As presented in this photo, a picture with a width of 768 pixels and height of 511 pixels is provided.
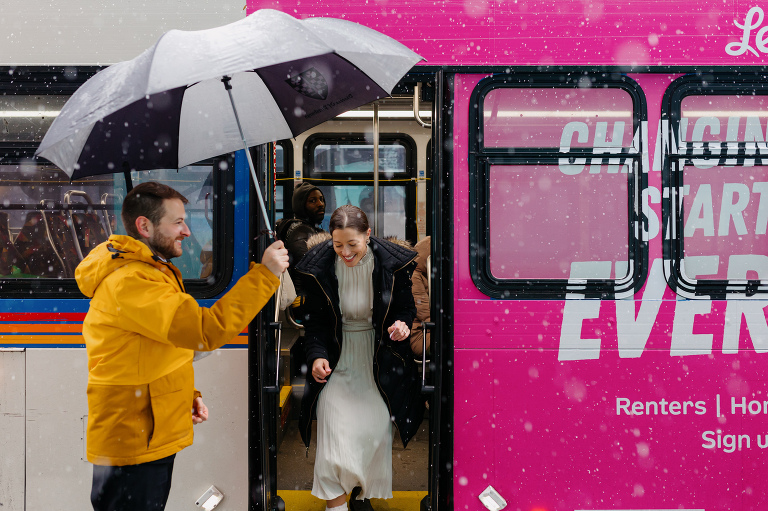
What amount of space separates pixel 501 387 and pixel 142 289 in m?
1.80

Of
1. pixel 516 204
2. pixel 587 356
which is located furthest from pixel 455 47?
pixel 587 356

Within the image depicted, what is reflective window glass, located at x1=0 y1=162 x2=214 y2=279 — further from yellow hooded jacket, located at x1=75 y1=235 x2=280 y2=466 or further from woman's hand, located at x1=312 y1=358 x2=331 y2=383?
yellow hooded jacket, located at x1=75 y1=235 x2=280 y2=466

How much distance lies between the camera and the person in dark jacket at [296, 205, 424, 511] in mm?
2709

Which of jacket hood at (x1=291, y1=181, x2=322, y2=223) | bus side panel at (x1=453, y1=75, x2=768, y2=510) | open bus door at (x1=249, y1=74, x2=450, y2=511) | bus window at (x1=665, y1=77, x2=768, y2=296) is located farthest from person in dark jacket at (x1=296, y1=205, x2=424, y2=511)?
jacket hood at (x1=291, y1=181, x2=322, y2=223)

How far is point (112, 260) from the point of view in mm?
1878

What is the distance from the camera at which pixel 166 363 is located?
192 cm

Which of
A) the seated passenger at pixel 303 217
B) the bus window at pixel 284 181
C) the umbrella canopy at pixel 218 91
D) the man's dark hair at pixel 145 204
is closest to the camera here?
the umbrella canopy at pixel 218 91

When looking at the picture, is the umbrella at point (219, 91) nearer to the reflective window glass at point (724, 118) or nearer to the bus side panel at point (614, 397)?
the bus side panel at point (614, 397)

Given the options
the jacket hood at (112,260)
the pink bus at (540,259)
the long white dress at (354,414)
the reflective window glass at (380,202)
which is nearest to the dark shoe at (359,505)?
the long white dress at (354,414)

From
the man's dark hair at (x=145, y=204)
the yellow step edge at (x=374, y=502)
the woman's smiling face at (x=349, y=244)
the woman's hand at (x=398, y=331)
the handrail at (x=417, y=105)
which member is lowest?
the yellow step edge at (x=374, y=502)

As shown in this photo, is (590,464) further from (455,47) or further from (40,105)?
(40,105)

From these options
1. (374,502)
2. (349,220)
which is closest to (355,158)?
(349,220)

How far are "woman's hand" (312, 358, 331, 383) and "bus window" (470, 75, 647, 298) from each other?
89cm

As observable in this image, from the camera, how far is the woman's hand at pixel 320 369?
2.60 metres
